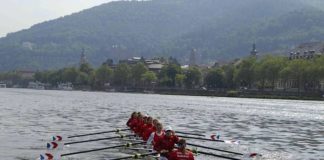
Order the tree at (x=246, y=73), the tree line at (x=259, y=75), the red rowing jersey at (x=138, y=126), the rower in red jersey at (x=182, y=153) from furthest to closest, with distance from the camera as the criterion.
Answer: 1. the tree at (x=246, y=73)
2. the tree line at (x=259, y=75)
3. the red rowing jersey at (x=138, y=126)
4. the rower in red jersey at (x=182, y=153)

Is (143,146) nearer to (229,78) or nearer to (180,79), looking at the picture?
(229,78)

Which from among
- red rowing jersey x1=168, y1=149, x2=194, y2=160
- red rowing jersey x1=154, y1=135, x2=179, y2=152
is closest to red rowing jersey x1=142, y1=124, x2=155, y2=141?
red rowing jersey x1=154, y1=135, x2=179, y2=152

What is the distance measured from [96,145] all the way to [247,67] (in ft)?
392

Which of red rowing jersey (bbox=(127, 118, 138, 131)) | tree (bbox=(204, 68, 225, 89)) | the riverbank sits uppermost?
tree (bbox=(204, 68, 225, 89))

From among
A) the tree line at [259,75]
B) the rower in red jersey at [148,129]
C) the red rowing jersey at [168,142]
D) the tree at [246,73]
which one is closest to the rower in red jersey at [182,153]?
the red rowing jersey at [168,142]

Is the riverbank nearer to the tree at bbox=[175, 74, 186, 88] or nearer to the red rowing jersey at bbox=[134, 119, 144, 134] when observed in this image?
the tree at bbox=[175, 74, 186, 88]

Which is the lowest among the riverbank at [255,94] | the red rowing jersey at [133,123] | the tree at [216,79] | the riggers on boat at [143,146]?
the riggers on boat at [143,146]

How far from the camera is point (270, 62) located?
139m

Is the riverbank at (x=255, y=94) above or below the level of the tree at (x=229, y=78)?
below

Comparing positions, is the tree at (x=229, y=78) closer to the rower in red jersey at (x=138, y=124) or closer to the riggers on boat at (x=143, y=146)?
the riggers on boat at (x=143, y=146)

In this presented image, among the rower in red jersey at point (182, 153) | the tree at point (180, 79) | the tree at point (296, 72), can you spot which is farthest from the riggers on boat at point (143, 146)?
the tree at point (180, 79)

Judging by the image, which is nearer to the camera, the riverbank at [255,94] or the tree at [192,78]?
the riverbank at [255,94]

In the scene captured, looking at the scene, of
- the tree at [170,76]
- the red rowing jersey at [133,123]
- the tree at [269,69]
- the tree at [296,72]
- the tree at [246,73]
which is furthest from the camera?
the tree at [170,76]

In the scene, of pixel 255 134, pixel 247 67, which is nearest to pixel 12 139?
pixel 255 134
